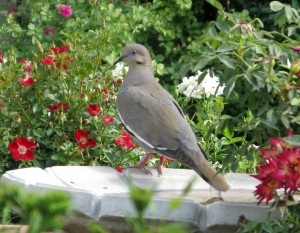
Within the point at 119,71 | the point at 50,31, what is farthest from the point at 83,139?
the point at 50,31

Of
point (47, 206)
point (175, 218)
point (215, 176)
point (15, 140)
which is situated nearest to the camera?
point (47, 206)

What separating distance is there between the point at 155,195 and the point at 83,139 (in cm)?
121

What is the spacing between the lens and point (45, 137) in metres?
4.75

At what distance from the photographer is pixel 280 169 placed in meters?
2.58

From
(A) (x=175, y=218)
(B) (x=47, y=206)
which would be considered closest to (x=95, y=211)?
(A) (x=175, y=218)

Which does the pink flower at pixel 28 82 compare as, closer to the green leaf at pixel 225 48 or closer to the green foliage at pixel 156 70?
the green foliage at pixel 156 70

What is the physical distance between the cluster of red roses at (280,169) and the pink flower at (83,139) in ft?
6.35

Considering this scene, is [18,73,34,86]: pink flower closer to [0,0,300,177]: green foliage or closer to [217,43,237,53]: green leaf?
[0,0,300,177]: green foliage

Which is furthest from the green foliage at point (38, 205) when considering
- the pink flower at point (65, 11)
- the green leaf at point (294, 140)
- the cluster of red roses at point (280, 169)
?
the pink flower at point (65, 11)

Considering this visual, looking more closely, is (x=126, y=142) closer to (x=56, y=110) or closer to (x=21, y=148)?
(x=56, y=110)

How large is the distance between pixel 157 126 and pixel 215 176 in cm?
63

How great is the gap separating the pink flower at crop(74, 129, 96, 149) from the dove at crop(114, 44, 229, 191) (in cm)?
26

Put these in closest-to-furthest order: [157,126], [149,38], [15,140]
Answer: [157,126]
[15,140]
[149,38]

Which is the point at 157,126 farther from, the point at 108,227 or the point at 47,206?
the point at 47,206
